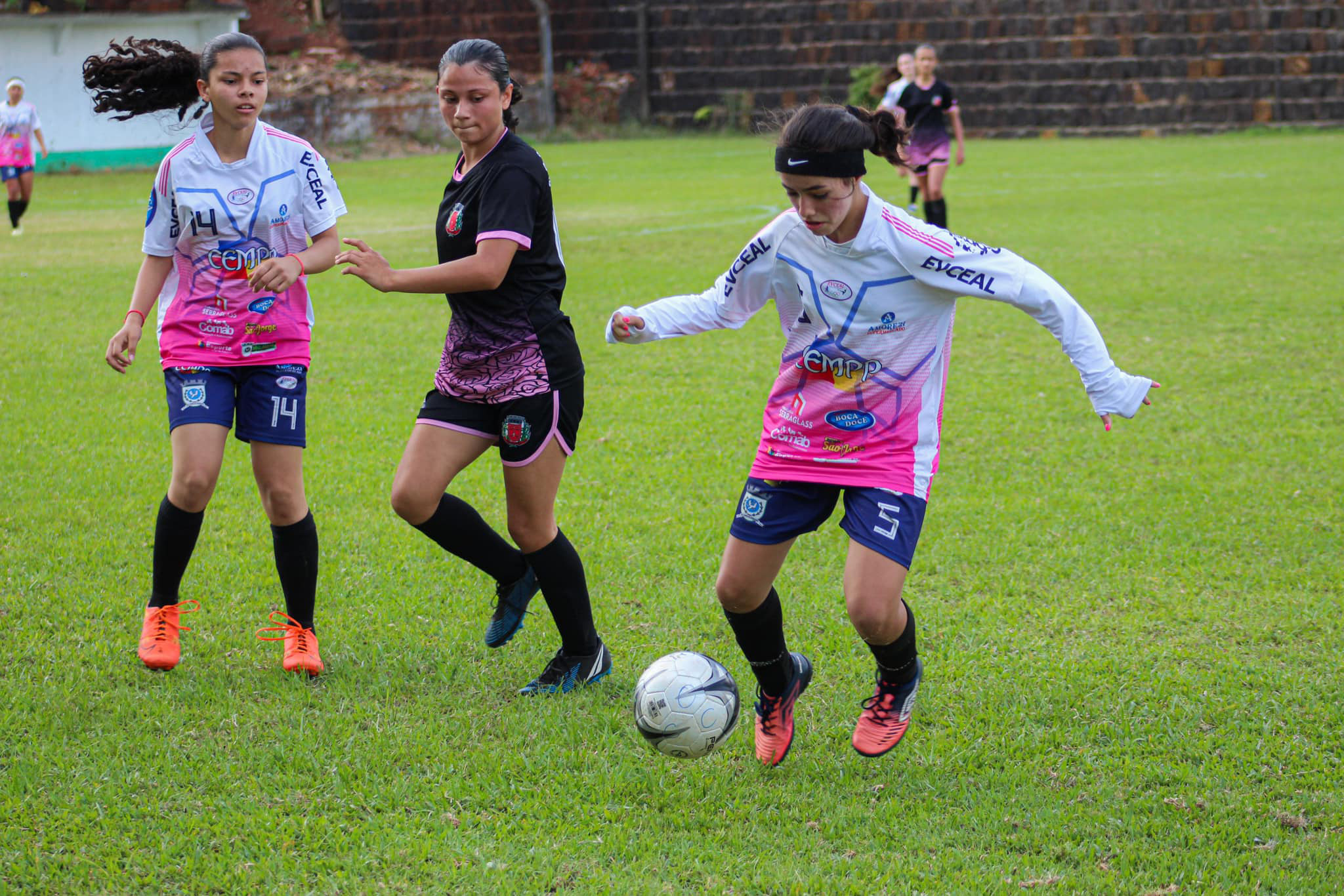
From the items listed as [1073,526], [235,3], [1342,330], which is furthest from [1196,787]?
[235,3]

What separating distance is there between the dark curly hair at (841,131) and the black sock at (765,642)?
1250 mm

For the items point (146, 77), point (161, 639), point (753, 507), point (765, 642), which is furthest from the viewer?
point (146, 77)

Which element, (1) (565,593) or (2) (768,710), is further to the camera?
(1) (565,593)

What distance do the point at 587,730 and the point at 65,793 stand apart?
1420 mm

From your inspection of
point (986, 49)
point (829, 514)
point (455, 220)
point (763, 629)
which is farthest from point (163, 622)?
point (986, 49)

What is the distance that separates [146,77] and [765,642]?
279 cm

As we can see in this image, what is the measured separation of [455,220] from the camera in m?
3.92

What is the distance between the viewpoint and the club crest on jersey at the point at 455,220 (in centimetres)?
390

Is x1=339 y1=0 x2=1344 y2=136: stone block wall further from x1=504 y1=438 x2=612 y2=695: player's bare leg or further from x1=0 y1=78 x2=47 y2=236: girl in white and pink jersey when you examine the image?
x1=504 y1=438 x2=612 y2=695: player's bare leg

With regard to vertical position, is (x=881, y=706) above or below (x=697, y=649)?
above

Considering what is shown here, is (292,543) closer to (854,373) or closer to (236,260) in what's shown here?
(236,260)

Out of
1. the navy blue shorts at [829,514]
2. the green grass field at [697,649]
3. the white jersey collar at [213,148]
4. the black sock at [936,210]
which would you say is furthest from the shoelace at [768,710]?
the black sock at [936,210]

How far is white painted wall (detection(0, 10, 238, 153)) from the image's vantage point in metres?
30.1

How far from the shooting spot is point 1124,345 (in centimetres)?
941
